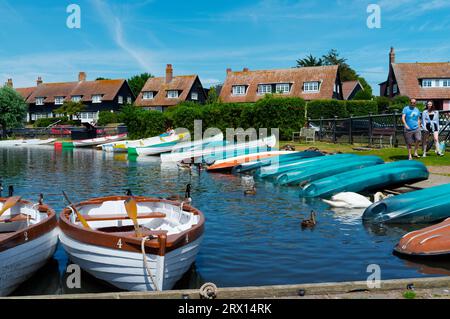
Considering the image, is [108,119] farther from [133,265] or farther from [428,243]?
[133,265]

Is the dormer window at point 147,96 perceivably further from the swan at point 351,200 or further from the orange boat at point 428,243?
the orange boat at point 428,243

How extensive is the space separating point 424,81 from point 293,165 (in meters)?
50.1

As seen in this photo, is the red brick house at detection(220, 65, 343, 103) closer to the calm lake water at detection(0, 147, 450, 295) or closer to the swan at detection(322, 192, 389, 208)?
the calm lake water at detection(0, 147, 450, 295)

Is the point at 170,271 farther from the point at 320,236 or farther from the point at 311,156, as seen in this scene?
the point at 311,156

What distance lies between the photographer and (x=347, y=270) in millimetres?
9109

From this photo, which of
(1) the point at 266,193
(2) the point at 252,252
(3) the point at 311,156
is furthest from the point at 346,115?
(2) the point at 252,252

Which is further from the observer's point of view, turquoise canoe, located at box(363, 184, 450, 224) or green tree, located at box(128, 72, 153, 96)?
green tree, located at box(128, 72, 153, 96)

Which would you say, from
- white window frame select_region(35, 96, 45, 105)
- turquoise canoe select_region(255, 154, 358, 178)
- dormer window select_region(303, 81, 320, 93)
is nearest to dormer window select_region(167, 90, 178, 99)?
dormer window select_region(303, 81, 320, 93)

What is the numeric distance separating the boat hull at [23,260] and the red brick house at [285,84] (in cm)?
5541

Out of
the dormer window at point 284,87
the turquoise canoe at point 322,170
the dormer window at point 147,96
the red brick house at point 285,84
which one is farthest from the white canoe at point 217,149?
the dormer window at point 147,96

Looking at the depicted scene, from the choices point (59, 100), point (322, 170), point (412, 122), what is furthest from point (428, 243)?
point (59, 100)

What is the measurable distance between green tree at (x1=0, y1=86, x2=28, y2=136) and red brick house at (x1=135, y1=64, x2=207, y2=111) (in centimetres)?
1857

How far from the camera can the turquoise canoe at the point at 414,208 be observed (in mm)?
11916

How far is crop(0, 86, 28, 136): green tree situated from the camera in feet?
233
